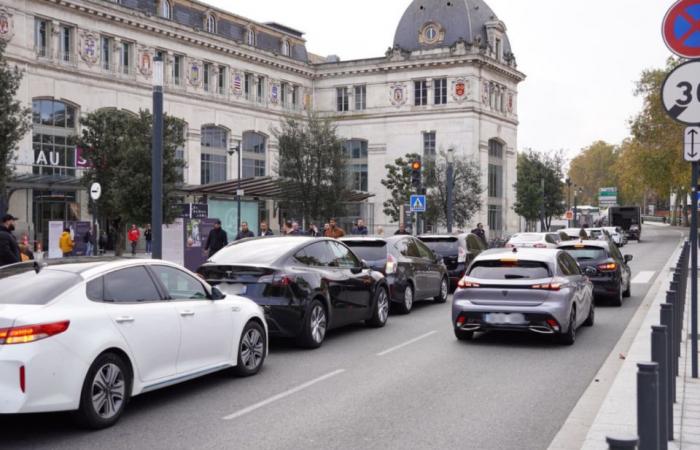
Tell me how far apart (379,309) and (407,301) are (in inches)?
95.0


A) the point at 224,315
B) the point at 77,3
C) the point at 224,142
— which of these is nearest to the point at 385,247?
the point at 224,315

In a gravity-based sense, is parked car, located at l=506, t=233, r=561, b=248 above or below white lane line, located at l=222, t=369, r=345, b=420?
above

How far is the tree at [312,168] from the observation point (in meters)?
41.4

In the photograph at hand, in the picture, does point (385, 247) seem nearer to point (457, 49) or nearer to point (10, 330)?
point (10, 330)

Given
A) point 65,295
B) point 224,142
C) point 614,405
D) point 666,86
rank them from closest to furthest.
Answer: point 65,295
point 614,405
point 666,86
point 224,142

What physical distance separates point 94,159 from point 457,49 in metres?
35.7

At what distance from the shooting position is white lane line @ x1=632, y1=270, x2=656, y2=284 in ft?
82.6

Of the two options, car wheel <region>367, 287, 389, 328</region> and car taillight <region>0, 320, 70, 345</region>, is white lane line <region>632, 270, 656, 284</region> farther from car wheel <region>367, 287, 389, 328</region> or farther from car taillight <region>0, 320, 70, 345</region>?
car taillight <region>0, 320, 70, 345</region>

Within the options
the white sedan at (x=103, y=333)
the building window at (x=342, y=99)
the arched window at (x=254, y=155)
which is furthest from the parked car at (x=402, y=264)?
the building window at (x=342, y=99)

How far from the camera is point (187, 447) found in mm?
6445

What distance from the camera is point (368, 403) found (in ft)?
26.3

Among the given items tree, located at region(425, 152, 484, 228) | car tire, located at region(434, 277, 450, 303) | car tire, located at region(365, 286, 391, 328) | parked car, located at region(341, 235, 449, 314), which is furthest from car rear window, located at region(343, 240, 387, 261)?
tree, located at region(425, 152, 484, 228)

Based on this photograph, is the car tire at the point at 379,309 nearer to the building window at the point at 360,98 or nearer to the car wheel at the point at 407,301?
the car wheel at the point at 407,301

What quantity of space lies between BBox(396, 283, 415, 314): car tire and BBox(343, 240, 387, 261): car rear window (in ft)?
3.00
